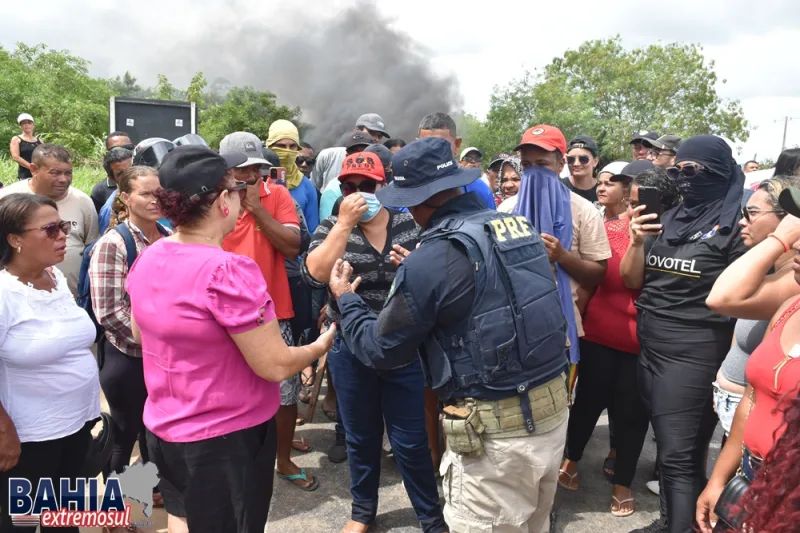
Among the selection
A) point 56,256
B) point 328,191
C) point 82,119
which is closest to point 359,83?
point 82,119

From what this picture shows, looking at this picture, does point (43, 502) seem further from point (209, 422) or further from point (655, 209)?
point (655, 209)

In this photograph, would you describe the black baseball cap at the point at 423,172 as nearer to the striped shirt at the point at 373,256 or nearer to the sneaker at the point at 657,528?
the striped shirt at the point at 373,256

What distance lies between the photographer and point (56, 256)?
2.49 meters

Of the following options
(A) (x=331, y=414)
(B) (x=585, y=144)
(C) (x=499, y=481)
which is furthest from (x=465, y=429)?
(B) (x=585, y=144)

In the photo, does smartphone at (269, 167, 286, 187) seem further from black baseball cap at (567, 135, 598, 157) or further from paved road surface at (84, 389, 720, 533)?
black baseball cap at (567, 135, 598, 157)

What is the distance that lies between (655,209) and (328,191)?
239 centimetres

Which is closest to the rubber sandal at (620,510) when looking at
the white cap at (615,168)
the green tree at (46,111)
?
the white cap at (615,168)

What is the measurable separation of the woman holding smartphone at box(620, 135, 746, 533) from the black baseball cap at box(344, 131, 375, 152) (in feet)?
10.1

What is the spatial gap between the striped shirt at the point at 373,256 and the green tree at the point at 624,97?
2545 cm

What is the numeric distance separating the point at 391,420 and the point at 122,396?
1424mm

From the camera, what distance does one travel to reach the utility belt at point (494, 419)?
2.05 metres

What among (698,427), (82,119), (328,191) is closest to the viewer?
(698,427)

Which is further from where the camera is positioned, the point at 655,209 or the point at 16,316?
the point at 655,209

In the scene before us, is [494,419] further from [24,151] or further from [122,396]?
[24,151]
